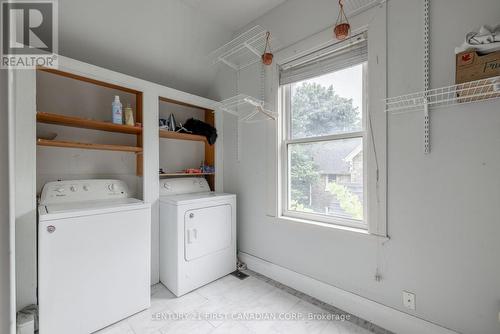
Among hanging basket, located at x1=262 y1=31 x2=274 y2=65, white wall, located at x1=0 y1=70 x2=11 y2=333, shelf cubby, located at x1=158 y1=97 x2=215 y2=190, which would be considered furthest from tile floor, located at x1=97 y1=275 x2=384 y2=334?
hanging basket, located at x1=262 y1=31 x2=274 y2=65

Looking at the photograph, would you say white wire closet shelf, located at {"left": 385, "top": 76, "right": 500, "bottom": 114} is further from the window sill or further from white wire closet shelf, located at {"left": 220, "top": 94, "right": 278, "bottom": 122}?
white wire closet shelf, located at {"left": 220, "top": 94, "right": 278, "bottom": 122}

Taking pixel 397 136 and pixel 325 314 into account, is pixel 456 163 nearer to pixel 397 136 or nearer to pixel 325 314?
pixel 397 136

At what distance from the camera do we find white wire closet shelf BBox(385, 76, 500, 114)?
46.0 inches

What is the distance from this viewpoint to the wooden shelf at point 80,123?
169cm

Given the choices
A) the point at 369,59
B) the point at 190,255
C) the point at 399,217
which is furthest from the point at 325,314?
the point at 369,59

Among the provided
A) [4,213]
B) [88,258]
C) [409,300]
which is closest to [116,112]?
[88,258]

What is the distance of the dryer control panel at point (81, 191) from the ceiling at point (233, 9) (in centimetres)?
194

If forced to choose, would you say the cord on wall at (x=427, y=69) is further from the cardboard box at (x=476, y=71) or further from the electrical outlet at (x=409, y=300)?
the electrical outlet at (x=409, y=300)

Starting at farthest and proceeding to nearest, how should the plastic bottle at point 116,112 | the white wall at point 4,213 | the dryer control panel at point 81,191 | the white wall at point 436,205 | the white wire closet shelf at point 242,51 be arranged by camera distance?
the white wire closet shelf at point 242,51 < the plastic bottle at point 116,112 < the dryer control panel at point 81,191 < the white wall at point 436,205 < the white wall at point 4,213

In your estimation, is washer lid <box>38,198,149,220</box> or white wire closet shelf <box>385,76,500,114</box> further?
washer lid <box>38,198,149,220</box>

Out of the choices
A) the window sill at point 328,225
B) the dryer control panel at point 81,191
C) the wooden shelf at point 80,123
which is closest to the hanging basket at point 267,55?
the wooden shelf at point 80,123

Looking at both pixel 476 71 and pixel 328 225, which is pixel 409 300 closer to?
pixel 328 225

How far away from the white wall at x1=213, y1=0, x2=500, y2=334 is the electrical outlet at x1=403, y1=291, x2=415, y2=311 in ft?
0.11

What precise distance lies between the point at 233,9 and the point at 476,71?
2113 millimetres
